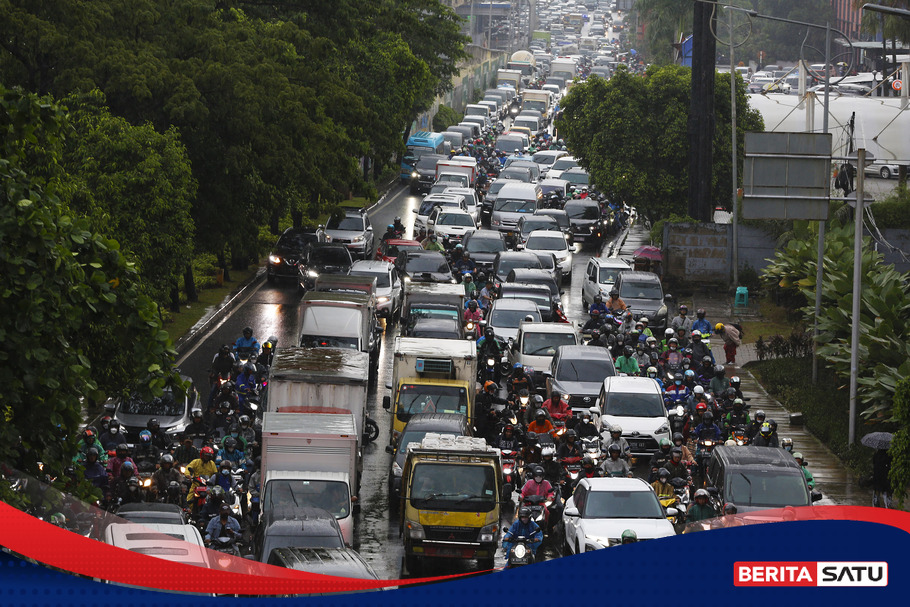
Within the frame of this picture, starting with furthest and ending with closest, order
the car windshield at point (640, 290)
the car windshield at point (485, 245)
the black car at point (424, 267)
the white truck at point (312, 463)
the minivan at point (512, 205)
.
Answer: the minivan at point (512, 205) → the car windshield at point (485, 245) → the black car at point (424, 267) → the car windshield at point (640, 290) → the white truck at point (312, 463)

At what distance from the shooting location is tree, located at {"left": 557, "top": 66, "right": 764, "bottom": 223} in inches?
1876

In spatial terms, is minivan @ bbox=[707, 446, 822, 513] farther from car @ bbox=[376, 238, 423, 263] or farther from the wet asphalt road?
car @ bbox=[376, 238, 423, 263]

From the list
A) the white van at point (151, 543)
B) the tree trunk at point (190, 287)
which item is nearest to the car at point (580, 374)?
the tree trunk at point (190, 287)

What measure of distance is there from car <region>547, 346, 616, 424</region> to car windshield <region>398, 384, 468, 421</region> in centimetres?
307

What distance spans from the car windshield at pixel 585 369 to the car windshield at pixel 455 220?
2074 cm

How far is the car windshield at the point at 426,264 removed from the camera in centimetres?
3841

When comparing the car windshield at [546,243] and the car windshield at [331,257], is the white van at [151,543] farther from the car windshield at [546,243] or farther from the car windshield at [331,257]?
the car windshield at [546,243]

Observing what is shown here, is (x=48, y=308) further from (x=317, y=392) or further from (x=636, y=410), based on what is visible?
(x=636, y=410)

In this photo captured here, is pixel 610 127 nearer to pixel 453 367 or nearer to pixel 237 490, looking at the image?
pixel 453 367

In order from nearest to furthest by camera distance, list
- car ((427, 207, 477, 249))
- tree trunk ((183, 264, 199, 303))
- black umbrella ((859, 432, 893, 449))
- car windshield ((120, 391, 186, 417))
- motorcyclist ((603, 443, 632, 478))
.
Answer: motorcyclist ((603, 443, 632, 478)), black umbrella ((859, 432, 893, 449)), car windshield ((120, 391, 186, 417)), tree trunk ((183, 264, 199, 303)), car ((427, 207, 477, 249))

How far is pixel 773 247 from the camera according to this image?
4297 centimetres

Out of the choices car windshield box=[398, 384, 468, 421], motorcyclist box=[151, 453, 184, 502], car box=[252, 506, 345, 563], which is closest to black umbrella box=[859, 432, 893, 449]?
car windshield box=[398, 384, 468, 421]

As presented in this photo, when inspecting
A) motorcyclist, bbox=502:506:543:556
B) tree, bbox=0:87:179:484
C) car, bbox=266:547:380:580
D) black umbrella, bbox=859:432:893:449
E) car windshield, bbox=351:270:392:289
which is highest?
tree, bbox=0:87:179:484

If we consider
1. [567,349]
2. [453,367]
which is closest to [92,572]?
[453,367]
